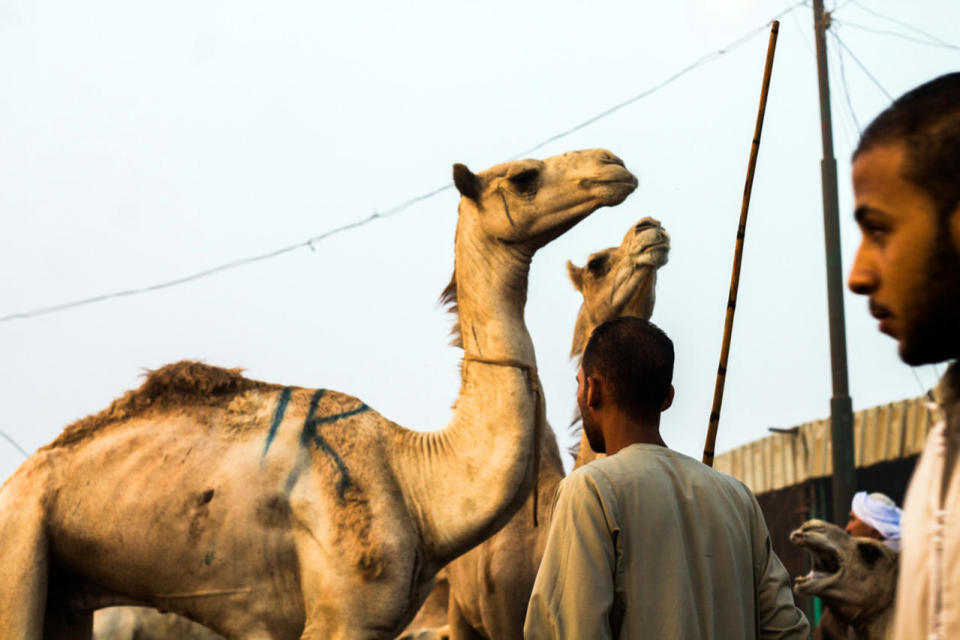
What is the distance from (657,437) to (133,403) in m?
2.93

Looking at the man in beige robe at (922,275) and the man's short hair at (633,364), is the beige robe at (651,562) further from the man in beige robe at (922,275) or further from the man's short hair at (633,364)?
the man in beige robe at (922,275)

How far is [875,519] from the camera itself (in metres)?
8.36

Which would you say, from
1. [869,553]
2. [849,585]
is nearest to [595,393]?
[849,585]

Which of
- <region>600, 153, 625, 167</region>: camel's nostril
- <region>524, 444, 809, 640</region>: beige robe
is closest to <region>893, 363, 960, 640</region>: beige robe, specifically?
<region>524, 444, 809, 640</region>: beige robe

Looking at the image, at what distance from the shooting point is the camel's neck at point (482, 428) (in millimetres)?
5289

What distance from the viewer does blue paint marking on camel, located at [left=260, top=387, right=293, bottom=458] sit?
17.2 ft

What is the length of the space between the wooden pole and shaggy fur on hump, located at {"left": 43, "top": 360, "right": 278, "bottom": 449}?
206 cm

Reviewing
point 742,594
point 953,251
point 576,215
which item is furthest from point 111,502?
point 953,251

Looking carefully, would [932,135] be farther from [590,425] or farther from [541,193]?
[541,193]

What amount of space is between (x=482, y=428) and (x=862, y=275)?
360cm

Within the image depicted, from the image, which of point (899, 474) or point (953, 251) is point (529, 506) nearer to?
point (953, 251)

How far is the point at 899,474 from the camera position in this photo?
15102 mm

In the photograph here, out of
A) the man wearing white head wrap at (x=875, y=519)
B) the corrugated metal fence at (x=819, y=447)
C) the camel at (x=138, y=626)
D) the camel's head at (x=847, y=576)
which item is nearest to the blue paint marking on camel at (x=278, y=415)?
the camel's head at (x=847, y=576)

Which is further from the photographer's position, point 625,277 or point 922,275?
point 625,277
